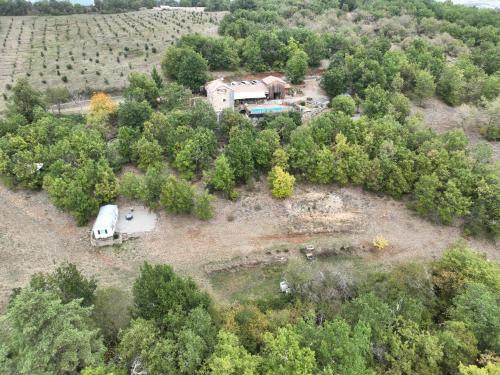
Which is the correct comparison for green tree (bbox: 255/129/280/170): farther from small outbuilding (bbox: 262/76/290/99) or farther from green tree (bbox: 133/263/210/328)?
green tree (bbox: 133/263/210/328)

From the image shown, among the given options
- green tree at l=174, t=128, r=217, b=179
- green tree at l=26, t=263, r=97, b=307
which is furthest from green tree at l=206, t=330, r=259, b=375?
green tree at l=174, t=128, r=217, b=179

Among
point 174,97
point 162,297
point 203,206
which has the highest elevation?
point 174,97

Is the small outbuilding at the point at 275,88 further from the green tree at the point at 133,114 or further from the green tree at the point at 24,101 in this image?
the green tree at the point at 24,101

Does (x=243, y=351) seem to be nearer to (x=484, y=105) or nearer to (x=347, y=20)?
(x=484, y=105)

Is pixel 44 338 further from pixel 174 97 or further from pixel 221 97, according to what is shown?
pixel 221 97

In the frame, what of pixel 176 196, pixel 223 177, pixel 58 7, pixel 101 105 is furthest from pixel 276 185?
pixel 58 7

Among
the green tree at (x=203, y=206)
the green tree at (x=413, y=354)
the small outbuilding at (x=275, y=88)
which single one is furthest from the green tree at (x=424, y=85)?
the green tree at (x=413, y=354)

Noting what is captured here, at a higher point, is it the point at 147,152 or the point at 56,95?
the point at 56,95
